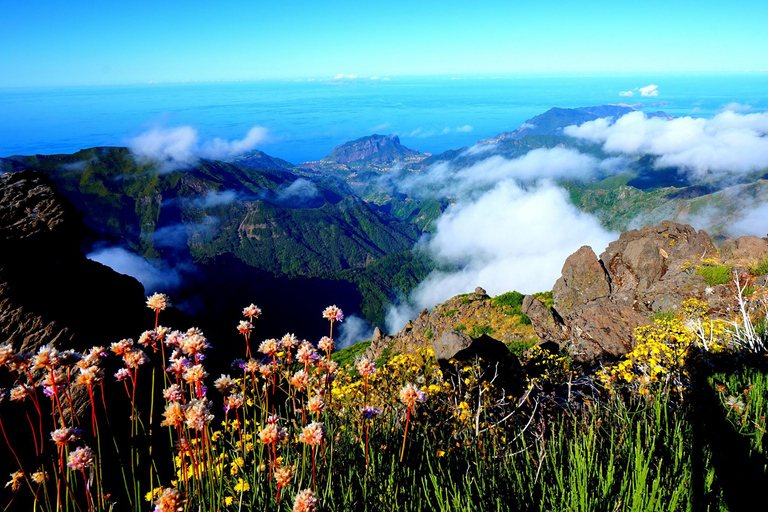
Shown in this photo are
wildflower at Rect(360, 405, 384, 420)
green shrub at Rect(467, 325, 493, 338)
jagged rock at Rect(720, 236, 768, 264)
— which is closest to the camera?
wildflower at Rect(360, 405, 384, 420)

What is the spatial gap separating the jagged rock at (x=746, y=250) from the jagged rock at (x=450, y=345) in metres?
16.3

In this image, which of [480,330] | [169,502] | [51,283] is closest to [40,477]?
[169,502]

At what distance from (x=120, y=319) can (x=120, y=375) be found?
401 cm

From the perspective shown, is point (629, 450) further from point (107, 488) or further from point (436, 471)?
point (107, 488)

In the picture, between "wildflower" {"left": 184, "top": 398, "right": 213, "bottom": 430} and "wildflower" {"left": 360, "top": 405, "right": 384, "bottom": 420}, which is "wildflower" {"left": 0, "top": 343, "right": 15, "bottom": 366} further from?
"wildflower" {"left": 360, "top": 405, "right": 384, "bottom": 420}

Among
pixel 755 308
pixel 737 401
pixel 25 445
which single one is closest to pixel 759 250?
pixel 755 308

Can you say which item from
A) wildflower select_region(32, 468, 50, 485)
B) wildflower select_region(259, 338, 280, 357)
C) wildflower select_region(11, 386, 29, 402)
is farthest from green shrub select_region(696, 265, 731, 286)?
wildflower select_region(11, 386, 29, 402)

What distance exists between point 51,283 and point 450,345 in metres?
8.35

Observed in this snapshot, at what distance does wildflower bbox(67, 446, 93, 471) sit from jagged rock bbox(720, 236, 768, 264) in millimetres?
23685

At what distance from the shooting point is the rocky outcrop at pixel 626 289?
1326cm

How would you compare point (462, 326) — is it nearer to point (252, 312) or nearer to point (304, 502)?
point (252, 312)

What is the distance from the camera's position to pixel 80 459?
2.05 meters

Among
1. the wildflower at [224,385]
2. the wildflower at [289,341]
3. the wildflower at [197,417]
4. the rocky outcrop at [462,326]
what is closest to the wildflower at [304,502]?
the wildflower at [197,417]

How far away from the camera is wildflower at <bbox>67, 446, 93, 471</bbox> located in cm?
201
